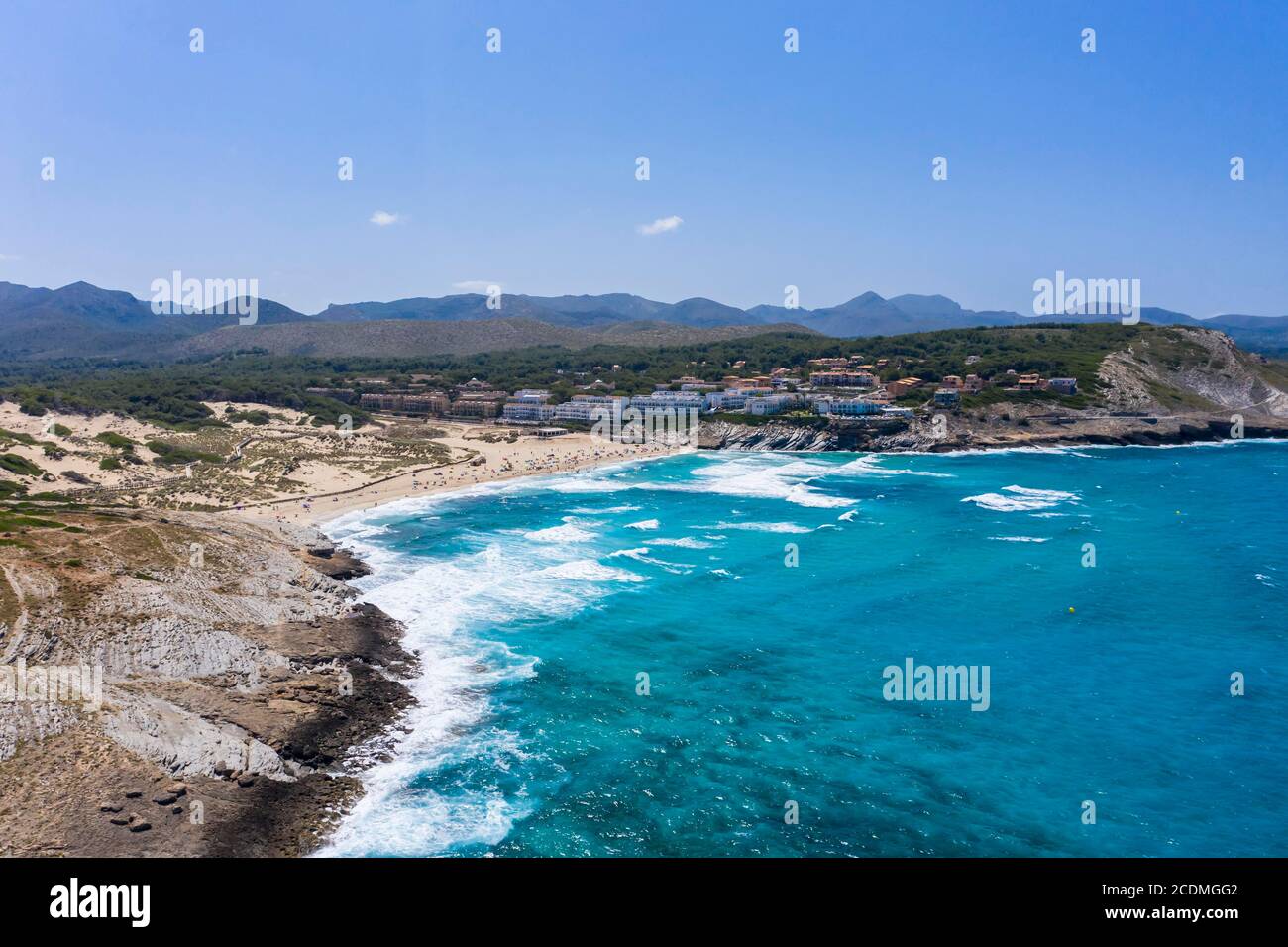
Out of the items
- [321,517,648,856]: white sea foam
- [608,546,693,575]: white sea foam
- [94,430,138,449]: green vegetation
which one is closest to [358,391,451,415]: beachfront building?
[94,430,138,449]: green vegetation

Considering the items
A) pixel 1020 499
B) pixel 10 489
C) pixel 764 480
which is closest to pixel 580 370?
pixel 764 480

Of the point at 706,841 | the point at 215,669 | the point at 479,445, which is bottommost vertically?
the point at 706,841

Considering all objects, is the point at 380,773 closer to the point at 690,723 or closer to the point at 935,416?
the point at 690,723

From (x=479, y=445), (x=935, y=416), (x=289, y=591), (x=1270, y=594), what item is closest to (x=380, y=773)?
(x=289, y=591)

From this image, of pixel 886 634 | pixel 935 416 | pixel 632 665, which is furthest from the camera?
pixel 935 416

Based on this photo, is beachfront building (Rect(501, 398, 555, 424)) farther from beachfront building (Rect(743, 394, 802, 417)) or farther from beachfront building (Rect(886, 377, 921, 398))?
beachfront building (Rect(886, 377, 921, 398))

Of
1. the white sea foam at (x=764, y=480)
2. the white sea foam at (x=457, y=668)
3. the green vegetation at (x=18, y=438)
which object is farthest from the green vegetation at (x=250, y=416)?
the white sea foam at (x=457, y=668)

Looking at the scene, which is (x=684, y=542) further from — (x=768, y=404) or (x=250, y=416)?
(x=250, y=416)

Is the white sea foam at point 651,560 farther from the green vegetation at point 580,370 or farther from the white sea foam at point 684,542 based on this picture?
the green vegetation at point 580,370
